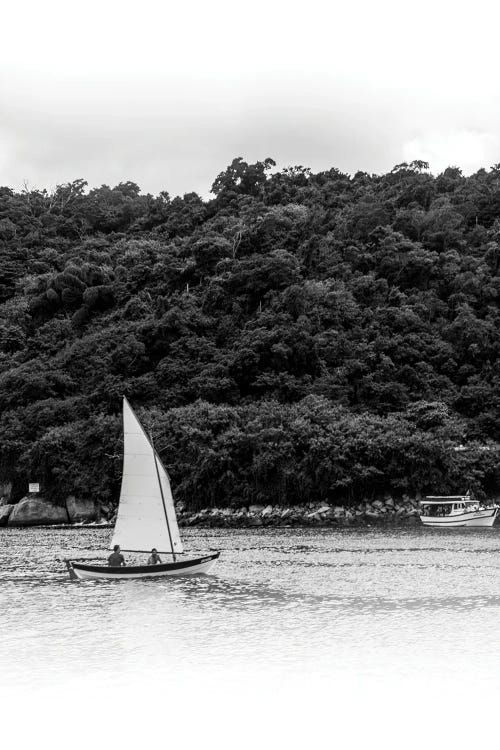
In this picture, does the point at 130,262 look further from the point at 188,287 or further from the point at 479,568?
the point at 479,568

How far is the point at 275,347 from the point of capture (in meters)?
72.4

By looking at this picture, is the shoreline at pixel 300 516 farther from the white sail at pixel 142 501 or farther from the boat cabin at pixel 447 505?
the white sail at pixel 142 501

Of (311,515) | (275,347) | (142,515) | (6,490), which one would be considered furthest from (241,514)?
(142,515)

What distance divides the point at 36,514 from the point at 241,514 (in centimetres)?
1753

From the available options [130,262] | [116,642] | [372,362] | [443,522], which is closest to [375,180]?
[130,262]

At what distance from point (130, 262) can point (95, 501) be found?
151ft

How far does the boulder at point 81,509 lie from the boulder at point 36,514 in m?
0.59

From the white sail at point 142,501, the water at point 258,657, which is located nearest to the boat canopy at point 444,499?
the water at point 258,657

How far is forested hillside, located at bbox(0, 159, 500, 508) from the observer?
200ft

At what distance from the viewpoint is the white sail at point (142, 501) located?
2678 centimetres

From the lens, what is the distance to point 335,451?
2318 inches

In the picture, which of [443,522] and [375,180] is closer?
[443,522]

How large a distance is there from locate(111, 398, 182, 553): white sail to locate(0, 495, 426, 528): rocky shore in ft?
93.8

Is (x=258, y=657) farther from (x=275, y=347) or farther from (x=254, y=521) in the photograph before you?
(x=275, y=347)
